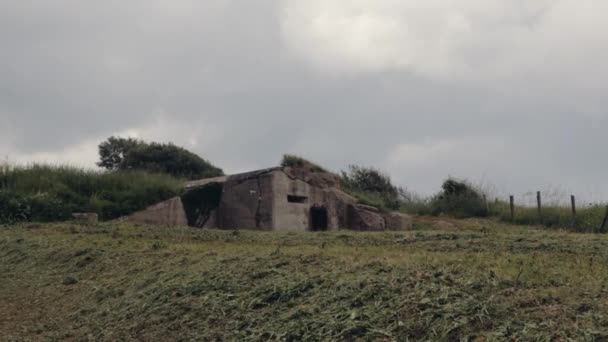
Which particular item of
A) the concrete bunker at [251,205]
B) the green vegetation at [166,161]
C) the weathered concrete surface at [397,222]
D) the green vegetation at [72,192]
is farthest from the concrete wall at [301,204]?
the green vegetation at [166,161]

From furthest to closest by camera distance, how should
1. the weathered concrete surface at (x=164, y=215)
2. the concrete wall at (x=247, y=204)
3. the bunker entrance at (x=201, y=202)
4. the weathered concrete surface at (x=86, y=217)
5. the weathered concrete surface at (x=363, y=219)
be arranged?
the weathered concrete surface at (x=363, y=219) → the bunker entrance at (x=201, y=202) → the concrete wall at (x=247, y=204) → the weathered concrete surface at (x=164, y=215) → the weathered concrete surface at (x=86, y=217)

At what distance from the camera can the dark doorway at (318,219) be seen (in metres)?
18.3

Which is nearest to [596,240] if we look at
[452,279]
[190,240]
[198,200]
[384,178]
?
[452,279]

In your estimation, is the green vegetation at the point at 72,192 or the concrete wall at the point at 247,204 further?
the concrete wall at the point at 247,204

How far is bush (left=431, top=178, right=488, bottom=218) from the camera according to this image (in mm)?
22203

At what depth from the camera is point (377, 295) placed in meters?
4.96

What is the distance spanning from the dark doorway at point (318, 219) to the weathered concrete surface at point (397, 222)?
1825mm

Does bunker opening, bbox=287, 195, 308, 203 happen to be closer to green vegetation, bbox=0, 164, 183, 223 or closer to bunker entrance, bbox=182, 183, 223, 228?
bunker entrance, bbox=182, 183, 223, 228

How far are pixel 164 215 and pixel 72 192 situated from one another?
219 cm

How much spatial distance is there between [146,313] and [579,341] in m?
3.64

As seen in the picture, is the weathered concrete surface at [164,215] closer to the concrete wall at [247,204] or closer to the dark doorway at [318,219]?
the concrete wall at [247,204]

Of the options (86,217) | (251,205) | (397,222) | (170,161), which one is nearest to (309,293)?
(86,217)

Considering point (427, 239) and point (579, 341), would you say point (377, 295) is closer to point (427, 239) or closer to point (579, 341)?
point (579, 341)

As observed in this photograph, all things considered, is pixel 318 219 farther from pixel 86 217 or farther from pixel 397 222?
pixel 86 217
